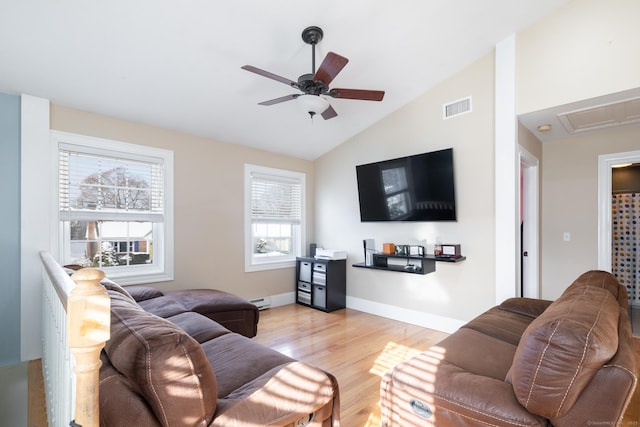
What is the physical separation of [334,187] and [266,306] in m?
2.08

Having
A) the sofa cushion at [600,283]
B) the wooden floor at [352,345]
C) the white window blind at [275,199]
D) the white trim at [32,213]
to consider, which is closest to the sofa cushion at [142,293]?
the white trim at [32,213]

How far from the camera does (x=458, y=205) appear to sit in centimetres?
358

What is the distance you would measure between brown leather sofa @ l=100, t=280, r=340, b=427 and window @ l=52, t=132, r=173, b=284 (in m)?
2.36

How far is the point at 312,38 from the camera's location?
2.66m

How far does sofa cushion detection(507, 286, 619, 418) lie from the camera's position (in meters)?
1.17

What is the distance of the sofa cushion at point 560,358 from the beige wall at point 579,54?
2.36m

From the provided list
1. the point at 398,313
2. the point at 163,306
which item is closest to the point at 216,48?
the point at 163,306

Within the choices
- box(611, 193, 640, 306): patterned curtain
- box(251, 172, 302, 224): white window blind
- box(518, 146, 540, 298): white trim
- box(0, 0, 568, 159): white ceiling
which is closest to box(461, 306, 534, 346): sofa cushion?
box(518, 146, 540, 298): white trim

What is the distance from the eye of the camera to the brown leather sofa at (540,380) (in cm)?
118

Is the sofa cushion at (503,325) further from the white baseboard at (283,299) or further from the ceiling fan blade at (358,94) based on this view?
the white baseboard at (283,299)

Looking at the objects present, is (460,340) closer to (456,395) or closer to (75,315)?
(456,395)

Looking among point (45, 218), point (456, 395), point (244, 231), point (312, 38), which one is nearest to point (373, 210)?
point (244, 231)

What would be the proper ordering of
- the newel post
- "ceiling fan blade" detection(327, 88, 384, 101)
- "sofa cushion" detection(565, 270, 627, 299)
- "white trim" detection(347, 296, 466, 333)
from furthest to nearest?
1. "white trim" detection(347, 296, 466, 333)
2. "ceiling fan blade" detection(327, 88, 384, 101)
3. "sofa cushion" detection(565, 270, 627, 299)
4. the newel post

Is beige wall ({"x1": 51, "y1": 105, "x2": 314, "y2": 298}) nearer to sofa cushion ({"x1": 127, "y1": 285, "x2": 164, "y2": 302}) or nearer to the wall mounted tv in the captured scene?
sofa cushion ({"x1": 127, "y1": 285, "x2": 164, "y2": 302})
